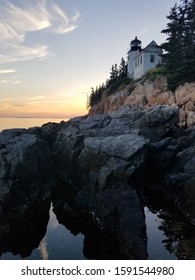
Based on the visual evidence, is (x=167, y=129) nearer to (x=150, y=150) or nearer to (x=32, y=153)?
(x=150, y=150)

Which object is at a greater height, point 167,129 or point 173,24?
point 173,24

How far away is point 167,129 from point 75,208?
52.0 ft

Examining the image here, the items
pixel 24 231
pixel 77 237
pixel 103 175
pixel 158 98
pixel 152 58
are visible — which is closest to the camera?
pixel 77 237

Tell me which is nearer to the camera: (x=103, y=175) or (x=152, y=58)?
(x=103, y=175)

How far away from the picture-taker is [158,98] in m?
48.7

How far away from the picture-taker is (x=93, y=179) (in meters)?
22.7

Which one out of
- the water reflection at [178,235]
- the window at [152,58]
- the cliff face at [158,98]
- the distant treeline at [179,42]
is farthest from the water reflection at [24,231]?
the window at [152,58]

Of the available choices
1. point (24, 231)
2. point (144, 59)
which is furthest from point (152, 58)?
point (24, 231)

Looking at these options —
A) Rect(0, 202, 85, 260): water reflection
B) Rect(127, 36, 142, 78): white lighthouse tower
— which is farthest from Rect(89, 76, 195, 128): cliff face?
Rect(0, 202, 85, 260): water reflection

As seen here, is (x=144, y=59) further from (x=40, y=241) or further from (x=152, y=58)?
(x=40, y=241)

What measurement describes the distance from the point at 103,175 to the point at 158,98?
3062 cm

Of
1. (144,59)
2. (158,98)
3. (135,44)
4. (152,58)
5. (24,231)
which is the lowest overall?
(24,231)

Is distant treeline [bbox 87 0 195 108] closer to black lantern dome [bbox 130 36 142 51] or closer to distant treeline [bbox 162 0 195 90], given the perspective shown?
distant treeline [bbox 162 0 195 90]
